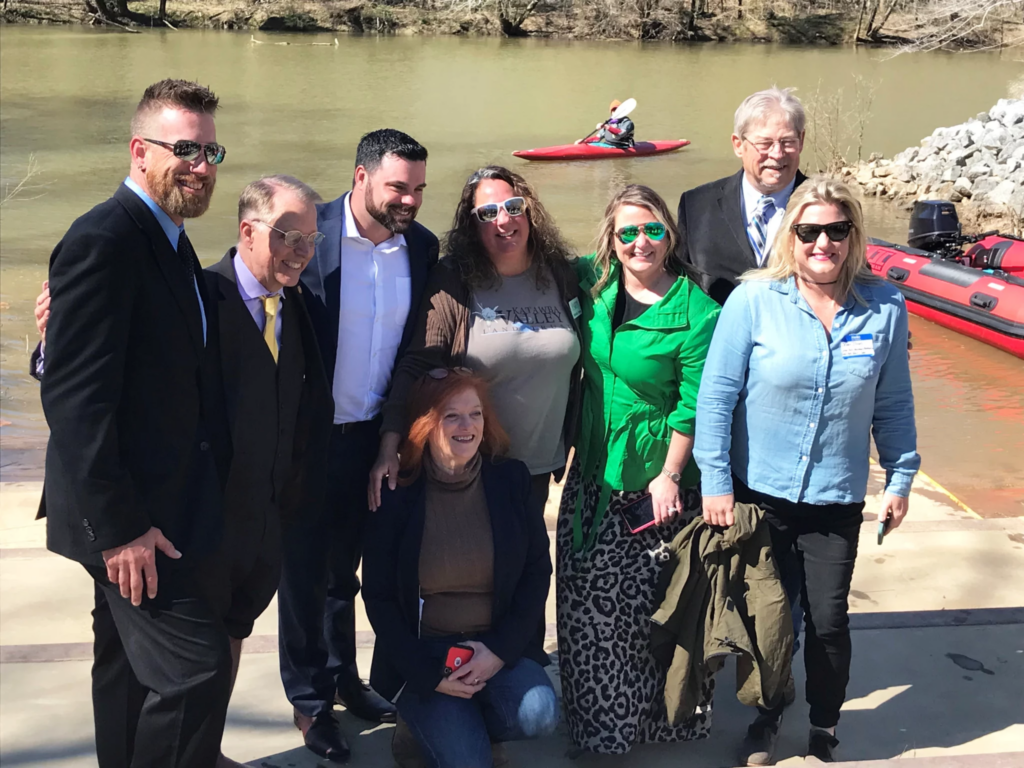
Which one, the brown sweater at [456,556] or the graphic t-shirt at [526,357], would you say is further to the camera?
the graphic t-shirt at [526,357]

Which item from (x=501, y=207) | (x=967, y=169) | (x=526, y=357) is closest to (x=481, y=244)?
(x=501, y=207)

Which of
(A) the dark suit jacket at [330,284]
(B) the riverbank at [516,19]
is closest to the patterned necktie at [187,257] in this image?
(A) the dark suit jacket at [330,284]

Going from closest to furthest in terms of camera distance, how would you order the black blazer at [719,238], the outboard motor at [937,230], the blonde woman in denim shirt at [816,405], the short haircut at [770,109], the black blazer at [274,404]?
the black blazer at [274,404] → the blonde woman in denim shirt at [816,405] → the short haircut at [770,109] → the black blazer at [719,238] → the outboard motor at [937,230]

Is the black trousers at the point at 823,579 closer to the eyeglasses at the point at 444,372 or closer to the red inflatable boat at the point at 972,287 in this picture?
the eyeglasses at the point at 444,372

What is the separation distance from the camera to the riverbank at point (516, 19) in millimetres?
40094

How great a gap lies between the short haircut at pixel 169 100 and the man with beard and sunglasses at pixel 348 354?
724 mm

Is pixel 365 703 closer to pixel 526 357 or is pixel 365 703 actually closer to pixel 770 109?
pixel 526 357

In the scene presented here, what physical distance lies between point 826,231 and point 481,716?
5.36ft

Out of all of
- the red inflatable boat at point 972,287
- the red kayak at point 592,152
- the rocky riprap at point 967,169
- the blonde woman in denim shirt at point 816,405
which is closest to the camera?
the blonde woman in denim shirt at point 816,405

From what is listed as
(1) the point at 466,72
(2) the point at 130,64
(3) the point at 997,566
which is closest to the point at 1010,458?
(3) the point at 997,566

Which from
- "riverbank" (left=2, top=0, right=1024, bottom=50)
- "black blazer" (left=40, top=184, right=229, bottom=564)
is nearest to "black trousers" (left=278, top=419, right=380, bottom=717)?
"black blazer" (left=40, top=184, right=229, bottom=564)

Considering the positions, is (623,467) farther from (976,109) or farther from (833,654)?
(976,109)

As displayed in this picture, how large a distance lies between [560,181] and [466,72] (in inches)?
580

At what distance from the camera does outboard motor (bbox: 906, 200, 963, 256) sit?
1094cm
